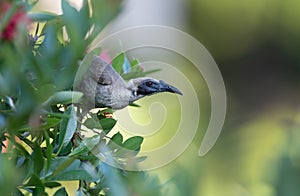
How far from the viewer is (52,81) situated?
43cm

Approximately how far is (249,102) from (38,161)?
11.5 feet

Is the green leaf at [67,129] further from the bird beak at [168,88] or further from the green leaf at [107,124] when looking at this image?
the bird beak at [168,88]

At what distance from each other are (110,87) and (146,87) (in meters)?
0.07

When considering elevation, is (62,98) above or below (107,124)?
above

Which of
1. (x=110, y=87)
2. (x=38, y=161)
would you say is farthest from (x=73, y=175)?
(x=110, y=87)

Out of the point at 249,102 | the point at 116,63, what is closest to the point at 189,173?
the point at 116,63

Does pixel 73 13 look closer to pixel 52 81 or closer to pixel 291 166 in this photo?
pixel 52 81

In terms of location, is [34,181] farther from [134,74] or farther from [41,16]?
[134,74]

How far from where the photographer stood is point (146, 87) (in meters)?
0.73

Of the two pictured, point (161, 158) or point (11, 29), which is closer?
point (11, 29)

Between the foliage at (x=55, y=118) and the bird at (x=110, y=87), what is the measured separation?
0.03m

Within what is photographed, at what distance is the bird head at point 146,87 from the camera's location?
72 cm

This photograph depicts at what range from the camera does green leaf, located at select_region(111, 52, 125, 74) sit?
0.71 metres

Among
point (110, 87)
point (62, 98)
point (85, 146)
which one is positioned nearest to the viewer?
point (62, 98)
